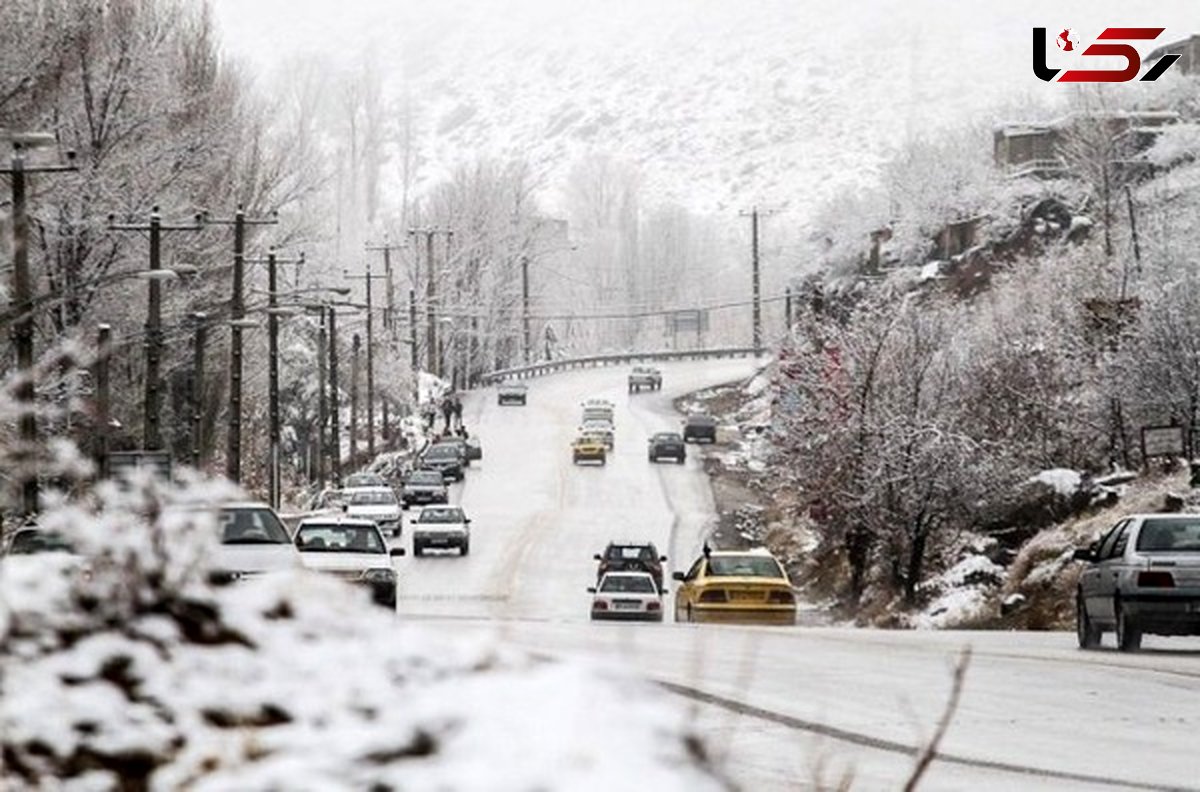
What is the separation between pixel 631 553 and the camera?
2233 inches

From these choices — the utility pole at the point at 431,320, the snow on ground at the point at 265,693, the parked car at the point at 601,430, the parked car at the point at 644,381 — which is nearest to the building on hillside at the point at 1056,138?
the parked car at the point at 601,430

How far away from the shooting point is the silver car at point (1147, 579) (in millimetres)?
25641

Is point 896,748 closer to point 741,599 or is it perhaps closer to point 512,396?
point 741,599

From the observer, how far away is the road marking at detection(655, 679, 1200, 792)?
14.2m

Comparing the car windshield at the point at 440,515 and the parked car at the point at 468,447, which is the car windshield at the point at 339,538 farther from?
the parked car at the point at 468,447

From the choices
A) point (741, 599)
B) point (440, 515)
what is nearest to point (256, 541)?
point (741, 599)

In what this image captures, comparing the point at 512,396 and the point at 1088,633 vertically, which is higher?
the point at 512,396

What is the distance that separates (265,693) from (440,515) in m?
65.7

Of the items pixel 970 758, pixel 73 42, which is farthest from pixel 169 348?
pixel 970 758

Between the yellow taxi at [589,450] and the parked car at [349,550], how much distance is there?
6289cm

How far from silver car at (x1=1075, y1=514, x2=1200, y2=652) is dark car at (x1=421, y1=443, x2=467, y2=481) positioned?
6755 cm

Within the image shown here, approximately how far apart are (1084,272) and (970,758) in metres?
68.3

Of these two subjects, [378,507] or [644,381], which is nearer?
[378,507]

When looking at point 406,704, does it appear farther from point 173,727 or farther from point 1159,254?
point 1159,254
